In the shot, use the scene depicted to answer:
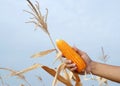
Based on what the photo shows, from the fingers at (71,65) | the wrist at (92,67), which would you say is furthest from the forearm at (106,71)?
the fingers at (71,65)

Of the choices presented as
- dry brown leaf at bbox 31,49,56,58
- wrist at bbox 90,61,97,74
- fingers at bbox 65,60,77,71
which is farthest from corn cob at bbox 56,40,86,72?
wrist at bbox 90,61,97,74

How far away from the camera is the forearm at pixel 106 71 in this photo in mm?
2756

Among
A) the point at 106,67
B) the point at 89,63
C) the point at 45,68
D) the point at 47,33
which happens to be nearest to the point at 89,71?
the point at 89,63

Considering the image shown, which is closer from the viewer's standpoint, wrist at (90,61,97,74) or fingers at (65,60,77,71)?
fingers at (65,60,77,71)

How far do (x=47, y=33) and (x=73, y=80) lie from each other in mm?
498

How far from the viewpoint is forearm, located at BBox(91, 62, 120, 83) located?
276 centimetres

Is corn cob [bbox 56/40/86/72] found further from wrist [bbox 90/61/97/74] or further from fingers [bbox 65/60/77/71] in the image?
wrist [bbox 90/61/97/74]

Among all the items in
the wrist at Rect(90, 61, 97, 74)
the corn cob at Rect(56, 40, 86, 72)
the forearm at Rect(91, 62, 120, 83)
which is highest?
the corn cob at Rect(56, 40, 86, 72)

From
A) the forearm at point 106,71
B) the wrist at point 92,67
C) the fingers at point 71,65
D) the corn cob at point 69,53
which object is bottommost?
the forearm at point 106,71

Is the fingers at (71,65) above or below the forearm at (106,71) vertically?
above

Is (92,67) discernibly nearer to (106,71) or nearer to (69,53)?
(106,71)

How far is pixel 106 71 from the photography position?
2.83 metres

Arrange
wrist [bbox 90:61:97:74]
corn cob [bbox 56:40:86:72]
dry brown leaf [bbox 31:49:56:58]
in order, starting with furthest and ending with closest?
wrist [bbox 90:61:97:74] → dry brown leaf [bbox 31:49:56:58] → corn cob [bbox 56:40:86:72]

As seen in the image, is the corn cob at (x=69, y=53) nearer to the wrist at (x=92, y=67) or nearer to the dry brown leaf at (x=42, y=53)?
the dry brown leaf at (x=42, y=53)
